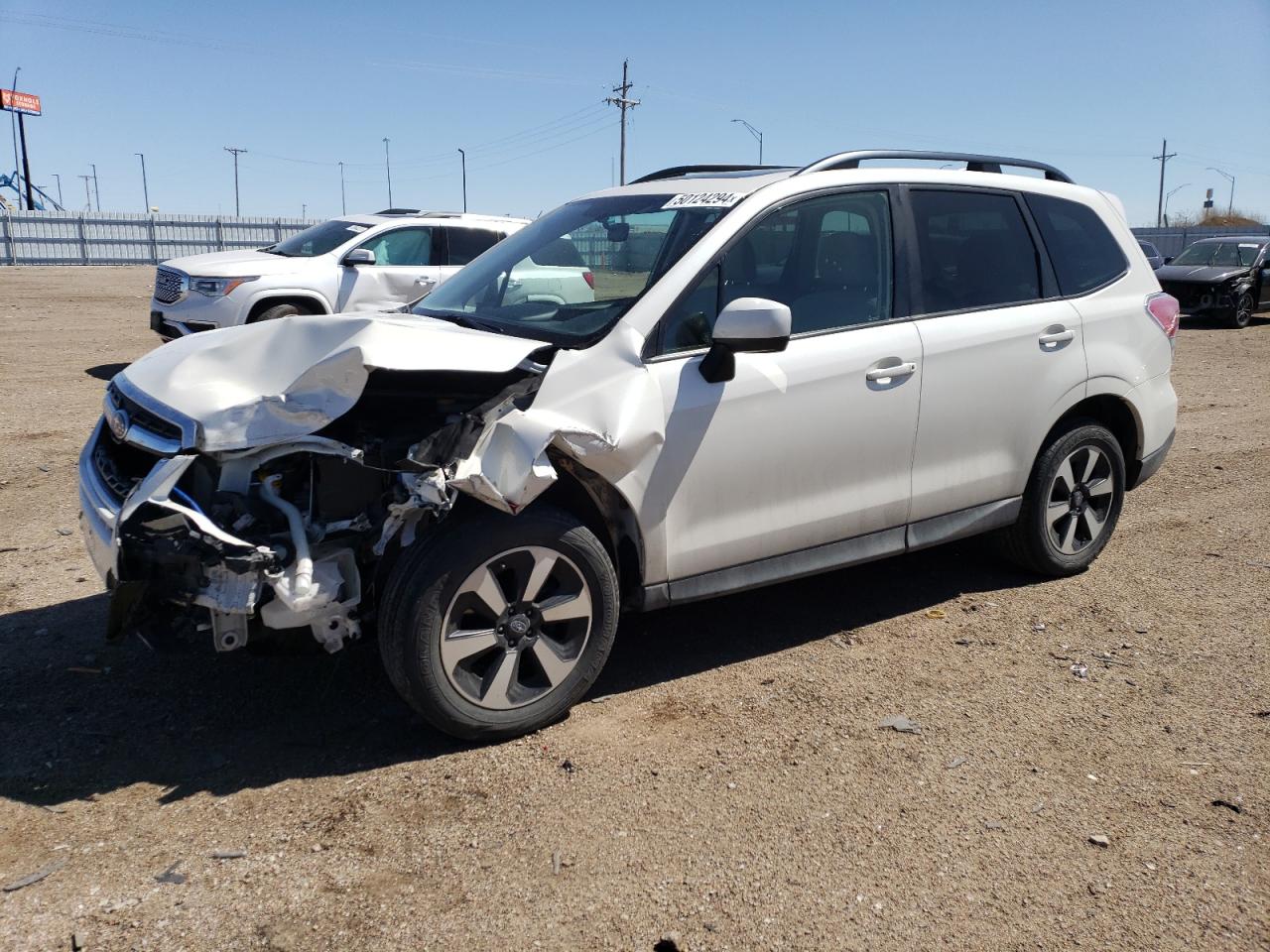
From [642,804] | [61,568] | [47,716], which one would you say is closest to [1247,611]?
[642,804]

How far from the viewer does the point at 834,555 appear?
14.0 feet

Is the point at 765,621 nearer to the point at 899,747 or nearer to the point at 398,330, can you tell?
the point at 899,747

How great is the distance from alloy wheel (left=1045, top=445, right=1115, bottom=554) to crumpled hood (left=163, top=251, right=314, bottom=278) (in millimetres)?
8802

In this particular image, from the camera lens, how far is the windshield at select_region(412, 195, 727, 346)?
12.9ft

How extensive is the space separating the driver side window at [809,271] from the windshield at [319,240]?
8.74 metres

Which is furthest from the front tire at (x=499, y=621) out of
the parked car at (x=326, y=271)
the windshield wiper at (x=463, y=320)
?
the parked car at (x=326, y=271)

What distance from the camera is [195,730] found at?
3.70 metres

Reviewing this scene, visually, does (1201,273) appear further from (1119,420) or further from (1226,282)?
(1119,420)

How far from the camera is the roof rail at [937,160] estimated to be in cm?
440

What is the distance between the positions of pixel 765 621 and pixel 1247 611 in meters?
2.28

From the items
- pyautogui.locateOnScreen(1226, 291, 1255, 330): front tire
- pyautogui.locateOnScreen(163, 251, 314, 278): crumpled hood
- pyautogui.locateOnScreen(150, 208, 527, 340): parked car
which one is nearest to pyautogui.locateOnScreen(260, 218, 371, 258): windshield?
pyautogui.locateOnScreen(150, 208, 527, 340): parked car

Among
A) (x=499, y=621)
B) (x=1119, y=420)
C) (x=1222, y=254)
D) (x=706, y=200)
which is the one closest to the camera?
(x=499, y=621)

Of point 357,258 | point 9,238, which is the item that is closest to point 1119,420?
point 357,258

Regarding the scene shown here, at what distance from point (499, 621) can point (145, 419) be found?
1392 mm
